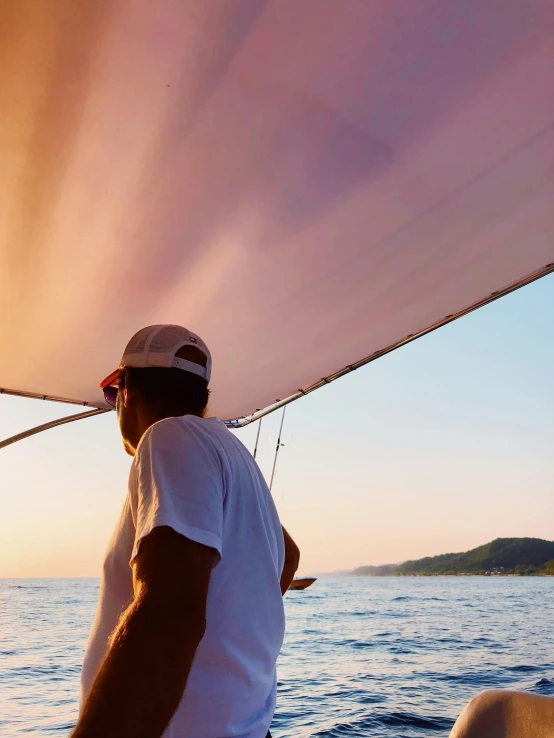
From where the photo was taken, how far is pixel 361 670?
14062mm

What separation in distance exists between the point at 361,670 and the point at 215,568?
14.9 m

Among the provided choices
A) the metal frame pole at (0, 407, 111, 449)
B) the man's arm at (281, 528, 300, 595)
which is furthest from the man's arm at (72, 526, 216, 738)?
the metal frame pole at (0, 407, 111, 449)

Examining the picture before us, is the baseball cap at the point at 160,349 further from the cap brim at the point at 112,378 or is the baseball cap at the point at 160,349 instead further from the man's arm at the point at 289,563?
the man's arm at the point at 289,563

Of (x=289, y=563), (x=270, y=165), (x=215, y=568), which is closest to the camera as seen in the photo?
(x=215, y=568)

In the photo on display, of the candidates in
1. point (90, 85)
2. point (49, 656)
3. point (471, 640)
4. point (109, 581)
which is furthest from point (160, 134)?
point (471, 640)

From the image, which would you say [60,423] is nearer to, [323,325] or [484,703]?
[323,325]

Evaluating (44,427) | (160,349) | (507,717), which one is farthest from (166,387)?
(44,427)

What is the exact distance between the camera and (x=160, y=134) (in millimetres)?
1881

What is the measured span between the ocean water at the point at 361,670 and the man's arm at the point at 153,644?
793 centimetres

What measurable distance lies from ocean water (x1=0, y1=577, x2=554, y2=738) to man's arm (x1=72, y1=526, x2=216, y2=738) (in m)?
7.93

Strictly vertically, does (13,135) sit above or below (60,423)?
above

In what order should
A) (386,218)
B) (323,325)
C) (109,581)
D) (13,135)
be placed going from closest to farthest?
(109,581), (13,135), (386,218), (323,325)

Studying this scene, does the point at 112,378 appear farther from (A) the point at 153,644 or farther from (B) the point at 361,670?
(B) the point at 361,670

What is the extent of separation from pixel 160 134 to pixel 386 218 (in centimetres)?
91
